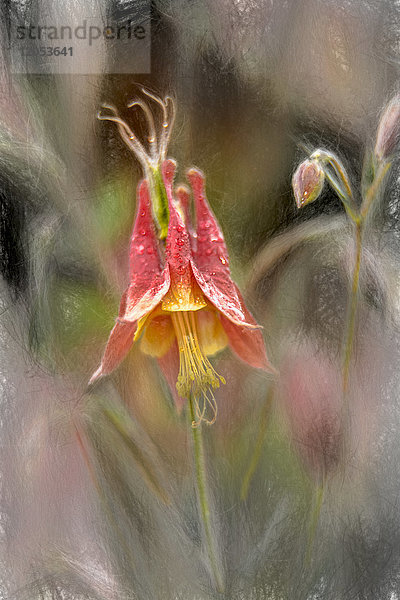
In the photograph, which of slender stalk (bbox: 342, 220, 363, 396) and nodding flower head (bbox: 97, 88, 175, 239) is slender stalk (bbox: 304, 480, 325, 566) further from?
nodding flower head (bbox: 97, 88, 175, 239)

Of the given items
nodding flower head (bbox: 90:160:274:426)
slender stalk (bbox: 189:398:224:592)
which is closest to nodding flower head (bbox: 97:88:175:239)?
nodding flower head (bbox: 90:160:274:426)

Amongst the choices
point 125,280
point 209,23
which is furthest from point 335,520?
point 209,23

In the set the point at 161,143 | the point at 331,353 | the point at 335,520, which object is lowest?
the point at 335,520

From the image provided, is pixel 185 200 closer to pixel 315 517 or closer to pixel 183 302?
pixel 183 302

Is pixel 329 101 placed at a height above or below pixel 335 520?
above

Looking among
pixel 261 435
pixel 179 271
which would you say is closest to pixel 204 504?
pixel 261 435

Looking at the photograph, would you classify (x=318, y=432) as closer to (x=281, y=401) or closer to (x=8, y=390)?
(x=281, y=401)
